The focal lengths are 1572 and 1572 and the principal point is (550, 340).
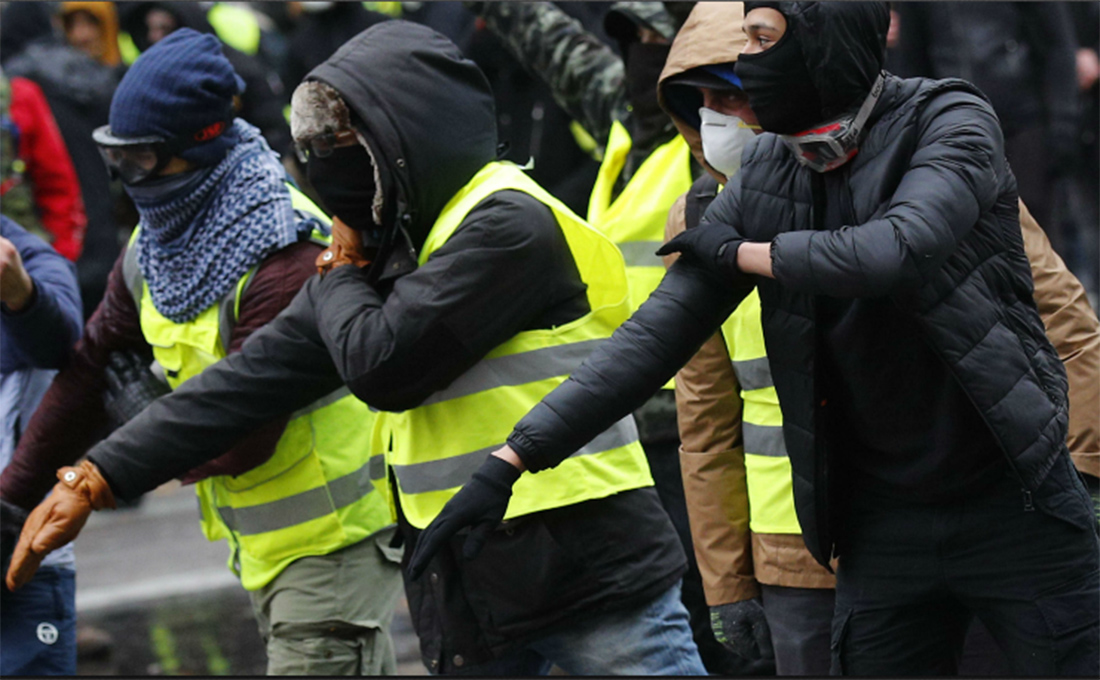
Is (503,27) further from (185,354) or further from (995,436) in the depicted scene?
(995,436)

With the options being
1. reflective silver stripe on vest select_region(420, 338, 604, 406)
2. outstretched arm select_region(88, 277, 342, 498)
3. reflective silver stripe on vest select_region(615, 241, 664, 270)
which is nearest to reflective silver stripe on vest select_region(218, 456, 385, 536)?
outstretched arm select_region(88, 277, 342, 498)

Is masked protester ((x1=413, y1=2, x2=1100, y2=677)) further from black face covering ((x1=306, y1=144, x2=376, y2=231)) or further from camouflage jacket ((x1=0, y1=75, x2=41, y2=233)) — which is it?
camouflage jacket ((x1=0, y1=75, x2=41, y2=233))

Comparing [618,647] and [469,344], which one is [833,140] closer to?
[469,344]

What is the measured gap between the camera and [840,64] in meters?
2.70

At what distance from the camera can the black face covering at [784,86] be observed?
272cm

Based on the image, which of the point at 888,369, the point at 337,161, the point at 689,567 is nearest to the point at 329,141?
the point at 337,161

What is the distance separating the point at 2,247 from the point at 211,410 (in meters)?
0.86

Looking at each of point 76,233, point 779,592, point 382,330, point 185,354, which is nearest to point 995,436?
point 779,592

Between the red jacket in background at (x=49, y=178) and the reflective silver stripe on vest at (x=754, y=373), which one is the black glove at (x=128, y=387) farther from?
the red jacket in background at (x=49, y=178)

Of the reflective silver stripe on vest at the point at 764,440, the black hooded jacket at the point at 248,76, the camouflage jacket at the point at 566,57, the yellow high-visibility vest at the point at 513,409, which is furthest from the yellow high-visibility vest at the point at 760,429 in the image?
the black hooded jacket at the point at 248,76

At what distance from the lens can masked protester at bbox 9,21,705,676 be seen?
3262 millimetres

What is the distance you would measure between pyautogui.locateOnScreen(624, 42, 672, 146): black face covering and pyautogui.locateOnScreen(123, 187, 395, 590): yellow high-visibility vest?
1.08 metres

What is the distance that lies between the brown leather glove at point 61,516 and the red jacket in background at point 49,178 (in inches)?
171

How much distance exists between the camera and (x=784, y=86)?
2.73 m
